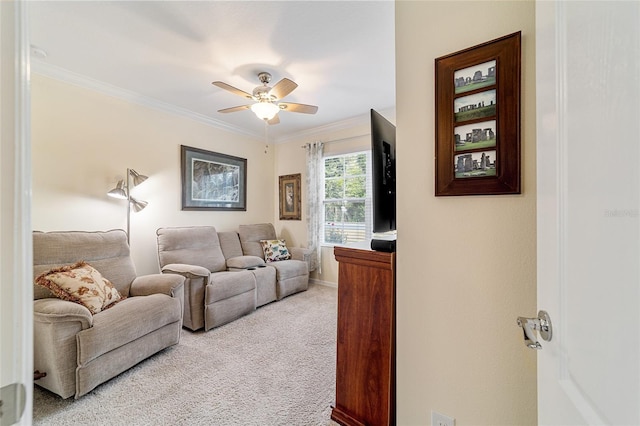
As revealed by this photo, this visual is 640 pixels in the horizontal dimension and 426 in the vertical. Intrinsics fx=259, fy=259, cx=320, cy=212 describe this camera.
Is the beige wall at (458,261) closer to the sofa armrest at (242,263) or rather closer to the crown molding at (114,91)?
the sofa armrest at (242,263)

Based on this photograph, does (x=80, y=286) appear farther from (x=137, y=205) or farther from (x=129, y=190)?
(x=129, y=190)

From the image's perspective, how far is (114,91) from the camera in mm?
2885

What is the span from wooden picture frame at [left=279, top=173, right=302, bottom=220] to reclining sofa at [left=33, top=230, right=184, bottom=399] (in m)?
2.46

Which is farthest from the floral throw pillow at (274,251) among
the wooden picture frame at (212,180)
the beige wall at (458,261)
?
the beige wall at (458,261)

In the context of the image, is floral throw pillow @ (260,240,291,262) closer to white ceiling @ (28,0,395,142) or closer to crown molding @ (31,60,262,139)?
crown molding @ (31,60,262,139)

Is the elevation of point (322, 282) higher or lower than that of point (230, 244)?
lower

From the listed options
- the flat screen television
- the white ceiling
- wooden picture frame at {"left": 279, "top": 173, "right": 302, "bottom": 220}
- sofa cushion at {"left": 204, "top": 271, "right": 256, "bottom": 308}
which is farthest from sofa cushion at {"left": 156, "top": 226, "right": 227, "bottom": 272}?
the flat screen television

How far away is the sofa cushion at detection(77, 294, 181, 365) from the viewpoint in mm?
1682

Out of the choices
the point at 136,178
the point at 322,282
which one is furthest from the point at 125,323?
the point at 322,282

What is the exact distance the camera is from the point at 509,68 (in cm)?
88

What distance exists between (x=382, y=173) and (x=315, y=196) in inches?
113

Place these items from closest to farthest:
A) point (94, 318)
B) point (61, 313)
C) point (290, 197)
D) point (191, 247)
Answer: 1. point (61, 313)
2. point (94, 318)
3. point (191, 247)
4. point (290, 197)
